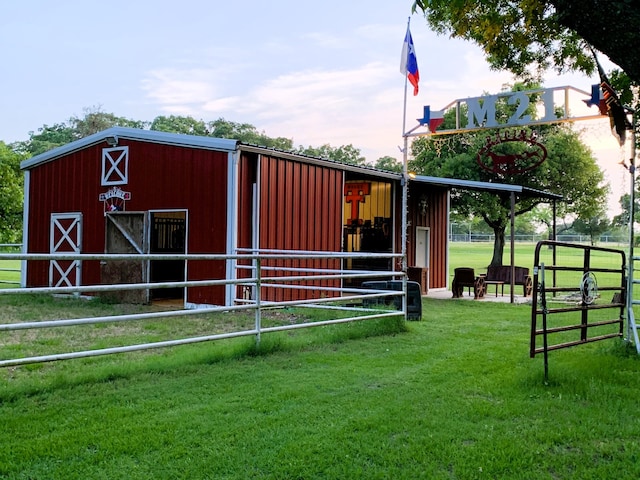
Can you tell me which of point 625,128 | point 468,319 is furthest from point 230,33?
point 625,128

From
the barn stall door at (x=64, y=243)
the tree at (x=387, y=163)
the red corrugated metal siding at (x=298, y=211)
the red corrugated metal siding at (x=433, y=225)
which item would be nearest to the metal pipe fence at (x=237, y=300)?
the red corrugated metal siding at (x=298, y=211)

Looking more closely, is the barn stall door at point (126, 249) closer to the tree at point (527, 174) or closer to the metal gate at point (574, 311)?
the metal gate at point (574, 311)

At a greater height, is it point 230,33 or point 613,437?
point 230,33

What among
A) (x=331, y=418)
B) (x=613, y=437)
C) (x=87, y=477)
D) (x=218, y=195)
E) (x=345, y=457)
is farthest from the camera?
(x=218, y=195)

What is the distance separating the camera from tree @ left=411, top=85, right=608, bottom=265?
78.6 ft

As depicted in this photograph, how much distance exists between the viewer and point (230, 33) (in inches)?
672

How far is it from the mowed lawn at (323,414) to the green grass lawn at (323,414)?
1cm

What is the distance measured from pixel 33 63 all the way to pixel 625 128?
41.1 m

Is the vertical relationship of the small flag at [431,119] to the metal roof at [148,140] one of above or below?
above

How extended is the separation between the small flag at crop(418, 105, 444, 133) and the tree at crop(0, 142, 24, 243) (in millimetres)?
22243

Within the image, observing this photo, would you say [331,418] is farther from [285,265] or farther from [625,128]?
[285,265]

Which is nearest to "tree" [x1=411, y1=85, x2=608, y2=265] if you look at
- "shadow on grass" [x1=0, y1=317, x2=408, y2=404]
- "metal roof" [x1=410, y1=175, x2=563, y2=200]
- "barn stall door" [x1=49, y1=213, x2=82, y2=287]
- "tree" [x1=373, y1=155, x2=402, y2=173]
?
"metal roof" [x1=410, y1=175, x2=563, y2=200]

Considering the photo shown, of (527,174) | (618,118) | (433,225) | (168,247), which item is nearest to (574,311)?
(618,118)

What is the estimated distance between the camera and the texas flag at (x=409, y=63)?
12.2m
